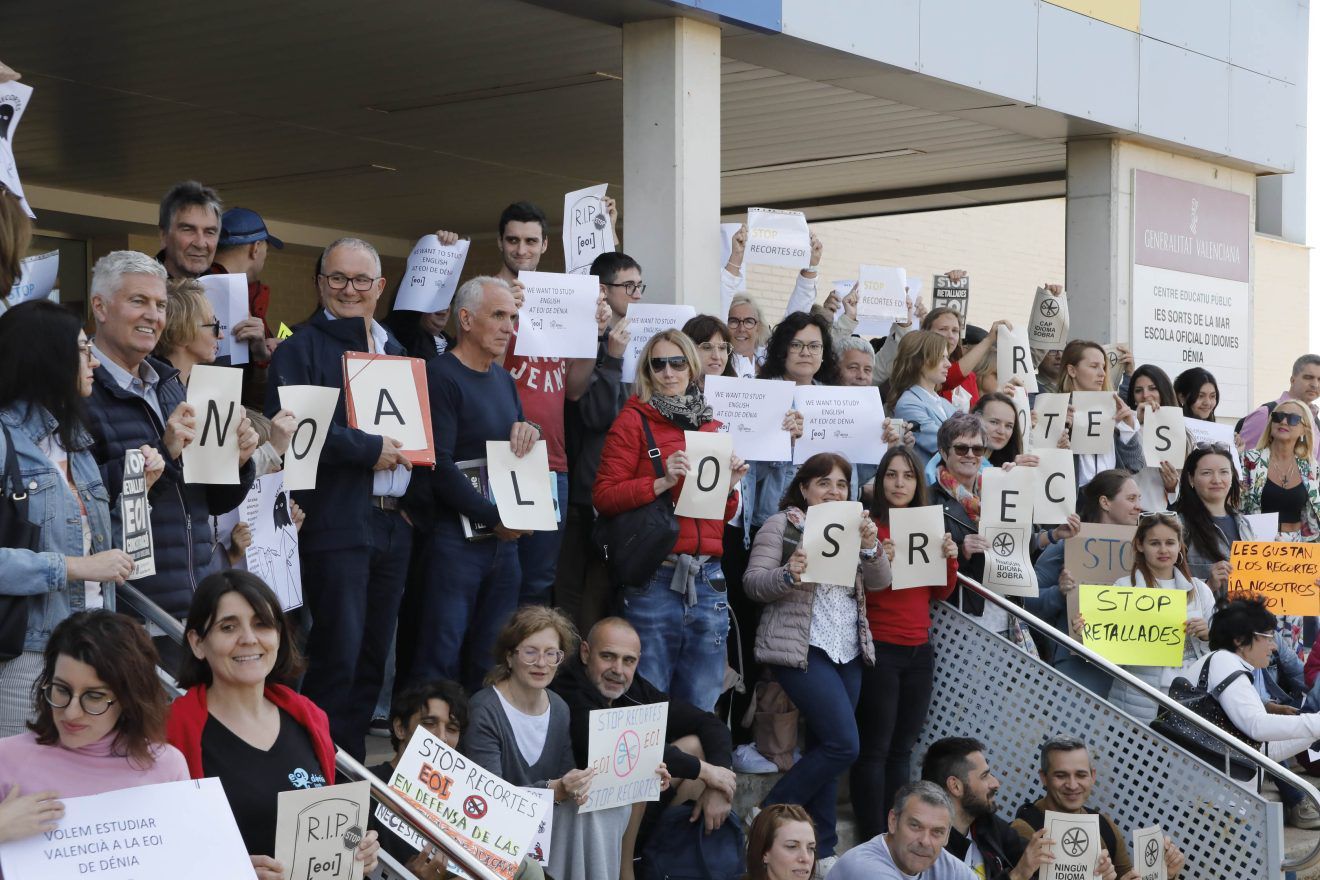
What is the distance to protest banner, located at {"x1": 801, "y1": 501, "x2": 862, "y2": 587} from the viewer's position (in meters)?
6.70

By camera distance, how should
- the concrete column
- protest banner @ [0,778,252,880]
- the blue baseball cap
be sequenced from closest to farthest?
protest banner @ [0,778,252,880], the blue baseball cap, the concrete column

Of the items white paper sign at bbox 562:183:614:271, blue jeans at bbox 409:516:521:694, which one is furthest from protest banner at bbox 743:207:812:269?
blue jeans at bbox 409:516:521:694

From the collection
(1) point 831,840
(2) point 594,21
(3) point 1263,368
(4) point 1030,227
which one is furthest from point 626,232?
(3) point 1263,368

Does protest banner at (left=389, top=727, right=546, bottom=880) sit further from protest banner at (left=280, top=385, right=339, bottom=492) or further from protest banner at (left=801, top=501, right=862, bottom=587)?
protest banner at (left=801, top=501, right=862, bottom=587)

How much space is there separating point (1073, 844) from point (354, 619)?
3.08 meters

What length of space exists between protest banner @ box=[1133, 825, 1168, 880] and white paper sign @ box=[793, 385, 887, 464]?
1.98 meters

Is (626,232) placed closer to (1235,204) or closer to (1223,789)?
(1223,789)

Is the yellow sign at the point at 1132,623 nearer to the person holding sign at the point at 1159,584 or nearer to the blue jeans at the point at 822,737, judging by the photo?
the person holding sign at the point at 1159,584

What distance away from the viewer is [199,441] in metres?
4.95

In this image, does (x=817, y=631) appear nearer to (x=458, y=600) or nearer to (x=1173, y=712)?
(x=458, y=600)

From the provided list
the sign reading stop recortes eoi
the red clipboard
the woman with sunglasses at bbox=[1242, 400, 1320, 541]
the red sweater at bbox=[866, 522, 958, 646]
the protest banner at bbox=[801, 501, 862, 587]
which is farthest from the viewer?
the sign reading stop recortes eoi

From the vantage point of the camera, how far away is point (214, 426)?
5.00 meters

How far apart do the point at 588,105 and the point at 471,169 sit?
3.16m

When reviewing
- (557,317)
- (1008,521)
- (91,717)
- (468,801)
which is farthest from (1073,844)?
(91,717)
